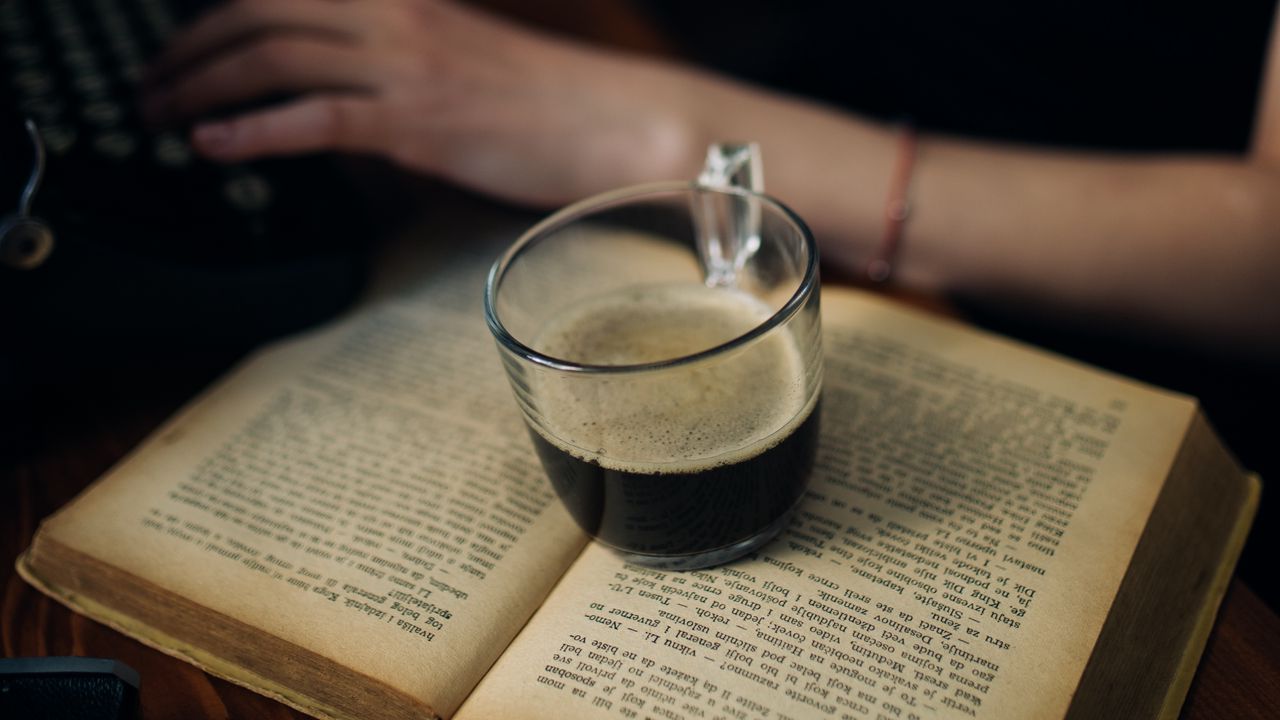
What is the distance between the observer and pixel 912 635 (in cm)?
43

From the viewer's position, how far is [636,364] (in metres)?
0.41

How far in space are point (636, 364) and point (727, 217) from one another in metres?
0.15

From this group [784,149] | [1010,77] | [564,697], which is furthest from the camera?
[1010,77]

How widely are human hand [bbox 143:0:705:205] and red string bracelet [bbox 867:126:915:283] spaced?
0.53 ft

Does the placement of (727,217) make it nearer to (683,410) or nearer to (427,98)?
(683,410)

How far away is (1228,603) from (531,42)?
66 cm

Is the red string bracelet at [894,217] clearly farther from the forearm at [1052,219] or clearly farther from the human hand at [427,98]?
the human hand at [427,98]

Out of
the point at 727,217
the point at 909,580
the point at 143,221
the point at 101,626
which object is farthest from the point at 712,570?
the point at 143,221

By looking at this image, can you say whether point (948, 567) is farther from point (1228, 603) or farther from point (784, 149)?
point (784, 149)

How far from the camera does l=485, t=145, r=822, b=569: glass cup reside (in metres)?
0.42

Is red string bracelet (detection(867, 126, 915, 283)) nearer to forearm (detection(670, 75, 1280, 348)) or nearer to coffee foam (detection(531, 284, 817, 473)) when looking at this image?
forearm (detection(670, 75, 1280, 348))

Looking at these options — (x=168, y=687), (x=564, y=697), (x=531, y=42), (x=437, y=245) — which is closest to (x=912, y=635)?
(x=564, y=697)

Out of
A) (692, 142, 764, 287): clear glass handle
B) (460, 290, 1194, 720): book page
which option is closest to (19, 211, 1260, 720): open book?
(460, 290, 1194, 720): book page

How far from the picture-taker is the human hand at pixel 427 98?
28.2 inches
